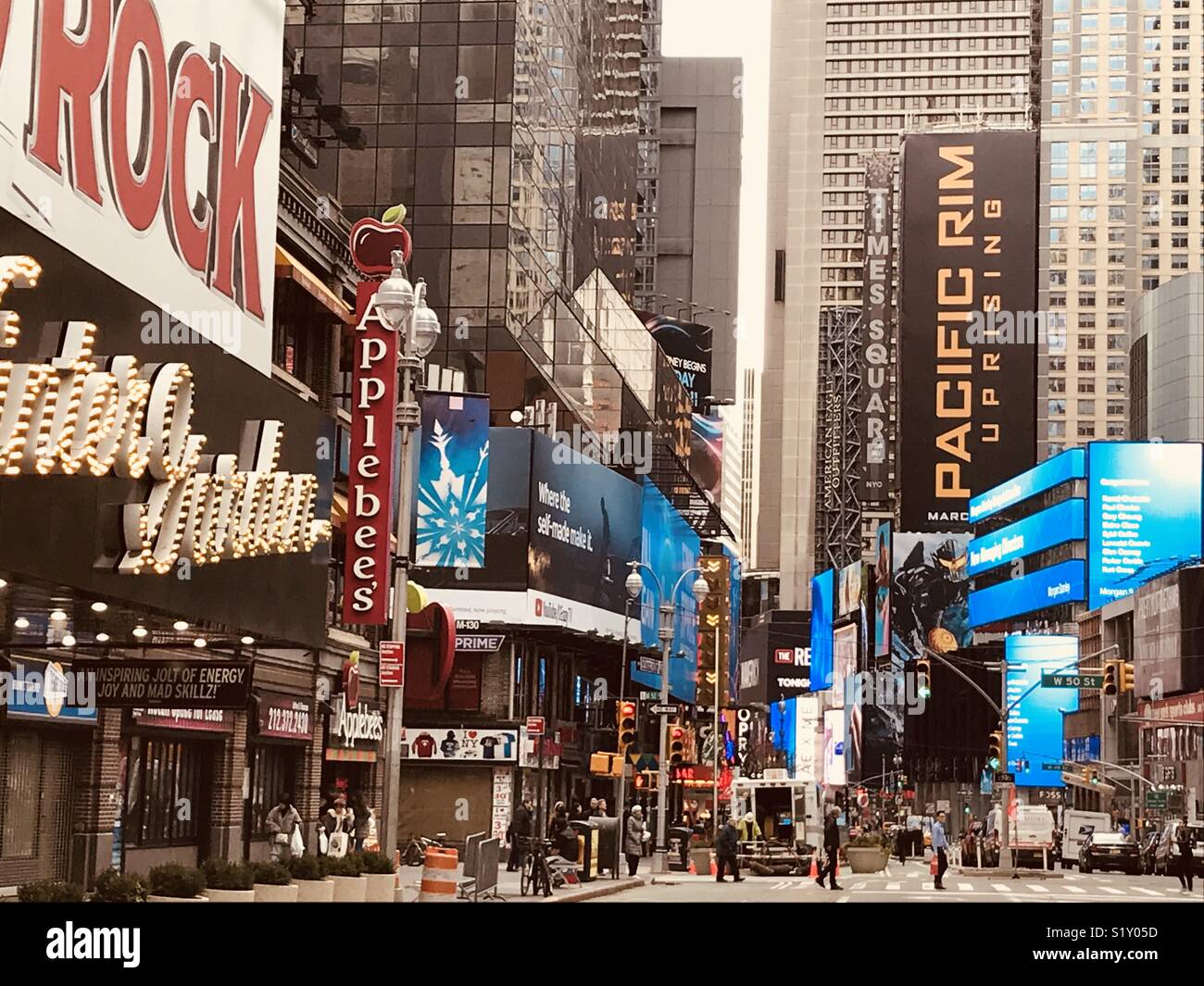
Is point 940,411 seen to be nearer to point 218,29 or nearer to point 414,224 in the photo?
point 414,224

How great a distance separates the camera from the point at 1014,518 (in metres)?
166

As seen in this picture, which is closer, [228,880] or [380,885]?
[228,880]

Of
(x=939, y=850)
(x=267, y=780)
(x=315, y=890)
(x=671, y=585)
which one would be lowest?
(x=939, y=850)

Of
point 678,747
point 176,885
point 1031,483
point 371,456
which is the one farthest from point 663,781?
point 1031,483

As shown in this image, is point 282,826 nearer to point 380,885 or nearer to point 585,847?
point 585,847

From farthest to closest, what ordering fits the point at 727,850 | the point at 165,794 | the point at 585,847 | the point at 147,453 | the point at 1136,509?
the point at 1136,509, the point at 727,850, the point at 585,847, the point at 165,794, the point at 147,453

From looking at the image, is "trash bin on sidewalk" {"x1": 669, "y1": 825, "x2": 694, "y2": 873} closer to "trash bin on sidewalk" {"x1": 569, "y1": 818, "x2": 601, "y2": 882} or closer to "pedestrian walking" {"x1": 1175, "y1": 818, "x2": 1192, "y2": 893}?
"trash bin on sidewalk" {"x1": 569, "y1": 818, "x2": 601, "y2": 882}

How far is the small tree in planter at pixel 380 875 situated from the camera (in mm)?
28422

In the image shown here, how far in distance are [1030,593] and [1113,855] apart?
96220mm

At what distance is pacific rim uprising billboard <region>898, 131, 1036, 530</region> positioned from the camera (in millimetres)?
→ 183875

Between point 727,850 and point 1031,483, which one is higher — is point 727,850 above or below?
below

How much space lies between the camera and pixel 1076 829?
85562 mm

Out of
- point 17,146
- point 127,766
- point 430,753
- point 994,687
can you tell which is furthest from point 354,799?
point 994,687

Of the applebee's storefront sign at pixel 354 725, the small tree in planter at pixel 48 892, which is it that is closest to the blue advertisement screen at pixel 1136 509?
the applebee's storefront sign at pixel 354 725
